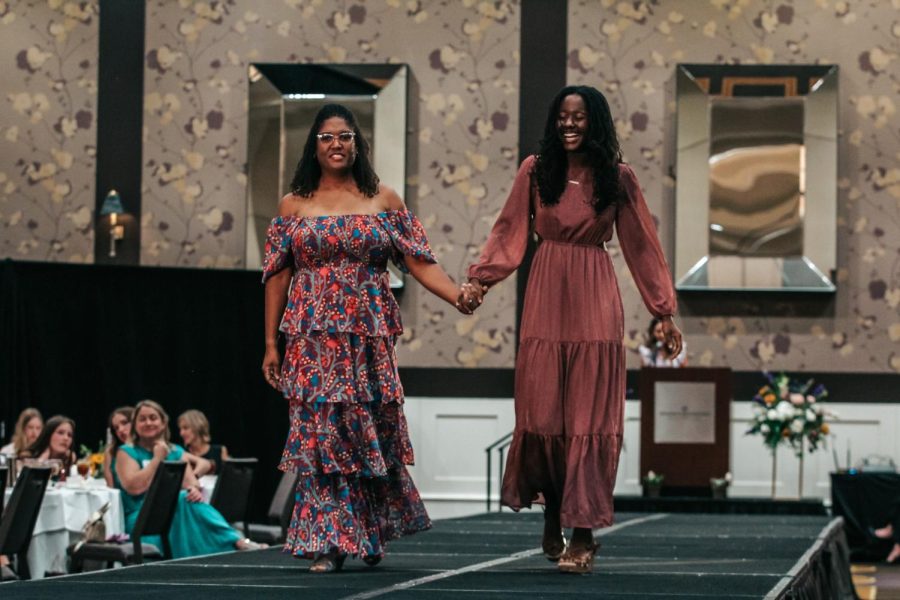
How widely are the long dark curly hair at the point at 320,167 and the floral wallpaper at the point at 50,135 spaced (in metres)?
7.52

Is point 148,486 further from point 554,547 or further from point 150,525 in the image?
point 554,547

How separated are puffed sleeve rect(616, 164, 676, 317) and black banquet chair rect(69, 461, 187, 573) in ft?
12.1

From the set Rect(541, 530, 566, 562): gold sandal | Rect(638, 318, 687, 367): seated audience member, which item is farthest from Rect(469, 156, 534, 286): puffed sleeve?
Rect(638, 318, 687, 367): seated audience member

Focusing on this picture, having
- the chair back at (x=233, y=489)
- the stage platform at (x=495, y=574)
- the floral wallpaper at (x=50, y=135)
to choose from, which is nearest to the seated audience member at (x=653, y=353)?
the chair back at (x=233, y=489)

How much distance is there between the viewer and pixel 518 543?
566 cm

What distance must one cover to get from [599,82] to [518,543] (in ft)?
20.7

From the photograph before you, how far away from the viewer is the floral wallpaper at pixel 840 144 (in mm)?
11320

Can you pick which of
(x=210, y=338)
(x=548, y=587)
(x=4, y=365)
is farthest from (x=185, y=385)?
(x=548, y=587)

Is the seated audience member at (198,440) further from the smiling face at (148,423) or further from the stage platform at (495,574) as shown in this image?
the stage platform at (495,574)

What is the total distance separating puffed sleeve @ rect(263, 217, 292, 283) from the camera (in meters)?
4.34

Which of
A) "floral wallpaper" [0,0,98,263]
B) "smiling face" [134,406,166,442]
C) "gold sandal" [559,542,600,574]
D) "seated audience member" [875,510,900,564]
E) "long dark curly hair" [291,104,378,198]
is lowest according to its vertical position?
"seated audience member" [875,510,900,564]

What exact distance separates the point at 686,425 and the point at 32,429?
13.9ft

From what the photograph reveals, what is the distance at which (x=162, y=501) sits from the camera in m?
7.51

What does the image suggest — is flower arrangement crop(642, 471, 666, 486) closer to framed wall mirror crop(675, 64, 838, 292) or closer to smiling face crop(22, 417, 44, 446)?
framed wall mirror crop(675, 64, 838, 292)
